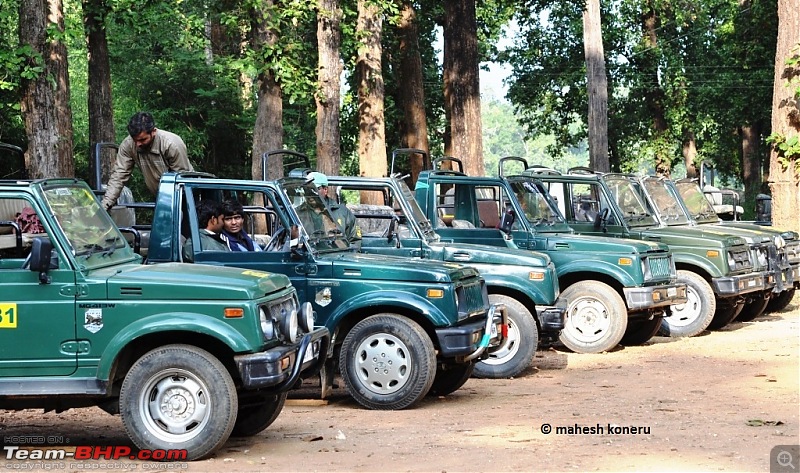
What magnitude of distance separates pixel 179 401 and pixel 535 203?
27.1 ft

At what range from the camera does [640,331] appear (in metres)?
16.6

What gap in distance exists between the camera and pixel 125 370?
29.7ft

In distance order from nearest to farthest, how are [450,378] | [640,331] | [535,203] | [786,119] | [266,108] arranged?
1. [450,378]
2. [535,203]
3. [640,331]
4. [266,108]
5. [786,119]

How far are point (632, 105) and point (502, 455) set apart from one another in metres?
43.0

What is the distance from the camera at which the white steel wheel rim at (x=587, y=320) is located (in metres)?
15.4

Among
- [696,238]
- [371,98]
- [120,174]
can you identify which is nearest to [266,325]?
[120,174]

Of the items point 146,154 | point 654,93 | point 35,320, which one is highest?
point 654,93

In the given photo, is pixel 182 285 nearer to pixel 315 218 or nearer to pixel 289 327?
pixel 289 327

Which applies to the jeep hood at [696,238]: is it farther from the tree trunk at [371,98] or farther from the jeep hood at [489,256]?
the tree trunk at [371,98]

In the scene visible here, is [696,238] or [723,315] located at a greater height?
[696,238]

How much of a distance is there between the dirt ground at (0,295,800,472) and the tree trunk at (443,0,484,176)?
889cm

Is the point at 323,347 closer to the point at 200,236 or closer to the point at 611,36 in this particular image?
the point at 200,236

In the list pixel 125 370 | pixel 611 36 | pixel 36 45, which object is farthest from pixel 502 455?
pixel 611 36

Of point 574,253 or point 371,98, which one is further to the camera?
point 371,98
